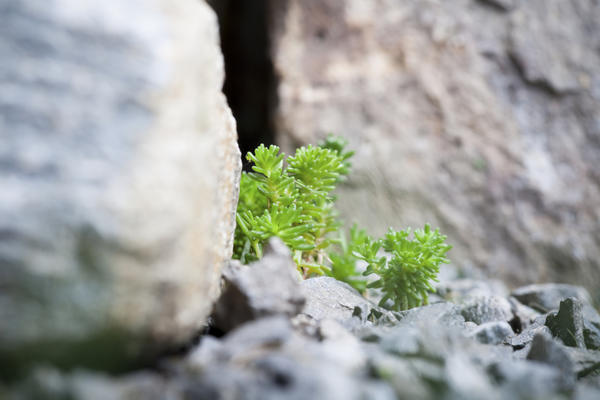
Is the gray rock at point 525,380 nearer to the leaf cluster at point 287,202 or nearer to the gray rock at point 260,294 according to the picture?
the gray rock at point 260,294

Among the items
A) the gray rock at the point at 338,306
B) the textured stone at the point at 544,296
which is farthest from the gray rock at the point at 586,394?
the textured stone at the point at 544,296

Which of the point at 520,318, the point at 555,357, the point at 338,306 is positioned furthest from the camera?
the point at 520,318

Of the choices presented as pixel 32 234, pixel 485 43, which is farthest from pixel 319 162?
pixel 485 43

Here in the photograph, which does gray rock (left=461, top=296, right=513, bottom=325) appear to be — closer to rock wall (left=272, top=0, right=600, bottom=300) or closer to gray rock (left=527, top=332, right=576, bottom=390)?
gray rock (left=527, top=332, right=576, bottom=390)

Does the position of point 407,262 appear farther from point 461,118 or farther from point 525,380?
point 461,118

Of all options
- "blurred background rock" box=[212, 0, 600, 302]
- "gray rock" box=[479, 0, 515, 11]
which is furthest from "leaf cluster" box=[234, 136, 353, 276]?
"gray rock" box=[479, 0, 515, 11]

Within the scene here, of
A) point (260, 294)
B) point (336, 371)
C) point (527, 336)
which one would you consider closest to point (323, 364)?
point (336, 371)

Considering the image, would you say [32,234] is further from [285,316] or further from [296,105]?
[296,105]
